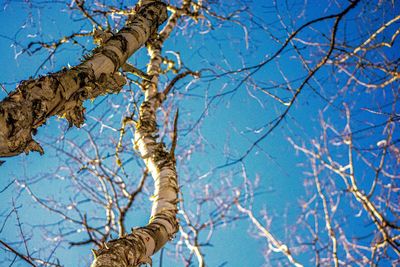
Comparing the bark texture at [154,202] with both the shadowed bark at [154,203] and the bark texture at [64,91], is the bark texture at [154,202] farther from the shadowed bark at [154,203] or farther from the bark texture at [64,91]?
the bark texture at [64,91]

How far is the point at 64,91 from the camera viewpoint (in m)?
1.71

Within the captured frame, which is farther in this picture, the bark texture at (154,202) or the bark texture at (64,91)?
the bark texture at (154,202)

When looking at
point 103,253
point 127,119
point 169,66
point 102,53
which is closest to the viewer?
point 103,253

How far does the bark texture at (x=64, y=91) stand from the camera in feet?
4.71

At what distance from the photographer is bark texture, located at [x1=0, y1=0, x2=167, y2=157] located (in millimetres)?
1436

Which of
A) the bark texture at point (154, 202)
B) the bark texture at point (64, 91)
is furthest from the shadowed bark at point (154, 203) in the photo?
the bark texture at point (64, 91)

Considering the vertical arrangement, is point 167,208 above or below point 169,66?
below

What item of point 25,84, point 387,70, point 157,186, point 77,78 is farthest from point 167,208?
point 387,70

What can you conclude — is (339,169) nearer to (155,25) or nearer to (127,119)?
(127,119)

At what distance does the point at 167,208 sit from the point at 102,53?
118 cm

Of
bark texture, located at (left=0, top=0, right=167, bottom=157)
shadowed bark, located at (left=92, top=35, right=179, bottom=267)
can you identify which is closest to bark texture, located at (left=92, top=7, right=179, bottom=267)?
shadowed bark, located at (left=92, top=35, right=179, bottom=267)

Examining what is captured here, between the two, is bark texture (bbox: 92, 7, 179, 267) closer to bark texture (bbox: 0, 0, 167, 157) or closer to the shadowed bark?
the shadowed bark

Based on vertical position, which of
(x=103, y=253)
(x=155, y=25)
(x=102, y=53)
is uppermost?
(x=155, y=25)

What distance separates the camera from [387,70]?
2592 mm
